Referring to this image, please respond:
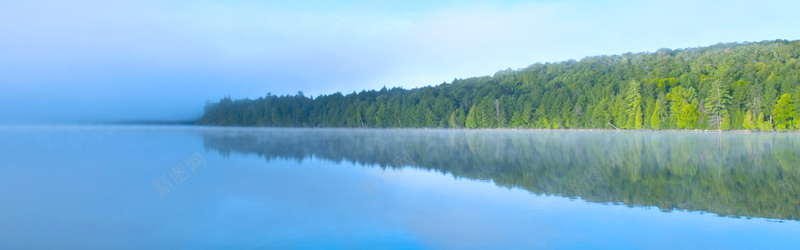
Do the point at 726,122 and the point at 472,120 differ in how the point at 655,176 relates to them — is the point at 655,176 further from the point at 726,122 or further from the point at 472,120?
the point at 472,120

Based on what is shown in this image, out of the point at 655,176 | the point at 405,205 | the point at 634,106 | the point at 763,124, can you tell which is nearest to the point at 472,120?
the point at 634,106

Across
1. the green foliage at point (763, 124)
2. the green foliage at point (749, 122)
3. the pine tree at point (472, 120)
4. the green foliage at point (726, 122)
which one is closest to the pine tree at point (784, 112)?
the green foliage at point (763, 124)

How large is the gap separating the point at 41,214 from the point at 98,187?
130 inches

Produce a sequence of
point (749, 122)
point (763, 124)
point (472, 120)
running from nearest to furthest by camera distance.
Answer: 1. point (763, 124)
2. point (749, 122)
3. point (472, 120)

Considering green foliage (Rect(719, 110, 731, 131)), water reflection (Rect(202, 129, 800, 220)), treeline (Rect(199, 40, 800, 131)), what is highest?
treeline (Rect(199, 40, 800, 131))

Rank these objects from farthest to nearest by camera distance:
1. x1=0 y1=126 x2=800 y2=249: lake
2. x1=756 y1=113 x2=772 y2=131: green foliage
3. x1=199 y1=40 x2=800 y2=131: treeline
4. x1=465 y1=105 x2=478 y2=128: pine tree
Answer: x1=465 y1=105 x2=478 y2=128: pine tree
x1=199 y1=40 x2=800 y2=131: treeline
x1=756 y1=113 x2=772 y2=131: green foliage
x1=0 y1=126 x2=800 y2=249: lake


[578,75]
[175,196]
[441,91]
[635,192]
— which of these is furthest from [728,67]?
[175,196]

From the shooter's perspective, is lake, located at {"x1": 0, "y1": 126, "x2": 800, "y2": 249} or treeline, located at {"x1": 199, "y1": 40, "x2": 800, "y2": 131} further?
treeline, located at {"x1": 199, "y1": 40, "x2": 800, "y2": 131}

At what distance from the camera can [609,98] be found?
6444 cm

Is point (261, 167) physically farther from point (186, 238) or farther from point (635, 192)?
point (635, 192)

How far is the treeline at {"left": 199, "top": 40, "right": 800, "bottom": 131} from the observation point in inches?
2045

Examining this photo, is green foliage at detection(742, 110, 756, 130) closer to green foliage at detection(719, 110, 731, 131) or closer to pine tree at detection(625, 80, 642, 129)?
green foliage at detection(719, 110, 731, 131)

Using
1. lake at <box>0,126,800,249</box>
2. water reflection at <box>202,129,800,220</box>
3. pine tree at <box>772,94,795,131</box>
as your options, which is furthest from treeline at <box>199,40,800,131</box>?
lake at <box>0,126,800,249</box>

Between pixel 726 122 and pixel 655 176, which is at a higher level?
pixel 726 122
